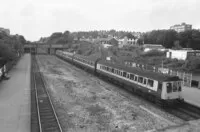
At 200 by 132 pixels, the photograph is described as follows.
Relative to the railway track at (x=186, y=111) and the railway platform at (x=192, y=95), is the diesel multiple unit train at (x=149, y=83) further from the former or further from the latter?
the railway platform at (x=192, y=95)

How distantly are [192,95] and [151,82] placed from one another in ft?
20.5

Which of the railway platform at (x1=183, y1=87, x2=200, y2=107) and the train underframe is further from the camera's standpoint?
the railway platform at (x1=183, y1=87, x2=200, y2=107)

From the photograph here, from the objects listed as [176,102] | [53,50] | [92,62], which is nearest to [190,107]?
[176,102]

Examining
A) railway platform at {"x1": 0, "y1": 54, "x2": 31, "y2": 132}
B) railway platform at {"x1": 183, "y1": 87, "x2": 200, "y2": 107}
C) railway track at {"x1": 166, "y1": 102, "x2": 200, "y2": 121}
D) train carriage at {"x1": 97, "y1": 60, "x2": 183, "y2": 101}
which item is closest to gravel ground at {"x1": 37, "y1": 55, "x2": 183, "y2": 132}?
railway track at {"x1": 166, "y1": 102, "x2": 200, "y2": 121}

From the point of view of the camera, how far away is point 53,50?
105 meters

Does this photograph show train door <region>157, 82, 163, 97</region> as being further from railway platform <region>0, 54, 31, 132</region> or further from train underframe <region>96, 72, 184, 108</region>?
railway platform <region>0, 54, 31, 132</region>

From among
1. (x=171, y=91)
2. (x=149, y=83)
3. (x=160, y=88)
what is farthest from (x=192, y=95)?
(x=160, y=88)

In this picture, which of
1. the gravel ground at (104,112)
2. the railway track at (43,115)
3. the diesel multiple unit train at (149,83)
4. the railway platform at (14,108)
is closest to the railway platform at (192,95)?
the diesel multiple unit train at (149,83)

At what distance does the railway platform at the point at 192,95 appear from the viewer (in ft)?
52.5

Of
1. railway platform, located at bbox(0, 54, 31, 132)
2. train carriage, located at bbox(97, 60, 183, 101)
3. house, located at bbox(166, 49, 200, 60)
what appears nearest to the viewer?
railway platform, located at bbox(0, 54, 31, 132)

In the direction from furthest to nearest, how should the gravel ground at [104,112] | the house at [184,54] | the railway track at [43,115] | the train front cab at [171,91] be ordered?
the house at [184,54]
the train front cab at [171,91]
the gravel ground at [104,112]
the railway track at [43,115]

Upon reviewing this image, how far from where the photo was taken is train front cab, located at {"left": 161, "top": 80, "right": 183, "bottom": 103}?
1428 centimetres

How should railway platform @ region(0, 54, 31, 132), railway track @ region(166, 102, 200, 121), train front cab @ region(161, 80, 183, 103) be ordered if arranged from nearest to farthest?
railway platform @ region(0, 54, 31, 132) → railway track @ region(166, 102, 200, 121) → train front cab @ region(161, 80, 183, 103)

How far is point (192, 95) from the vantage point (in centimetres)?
1844
